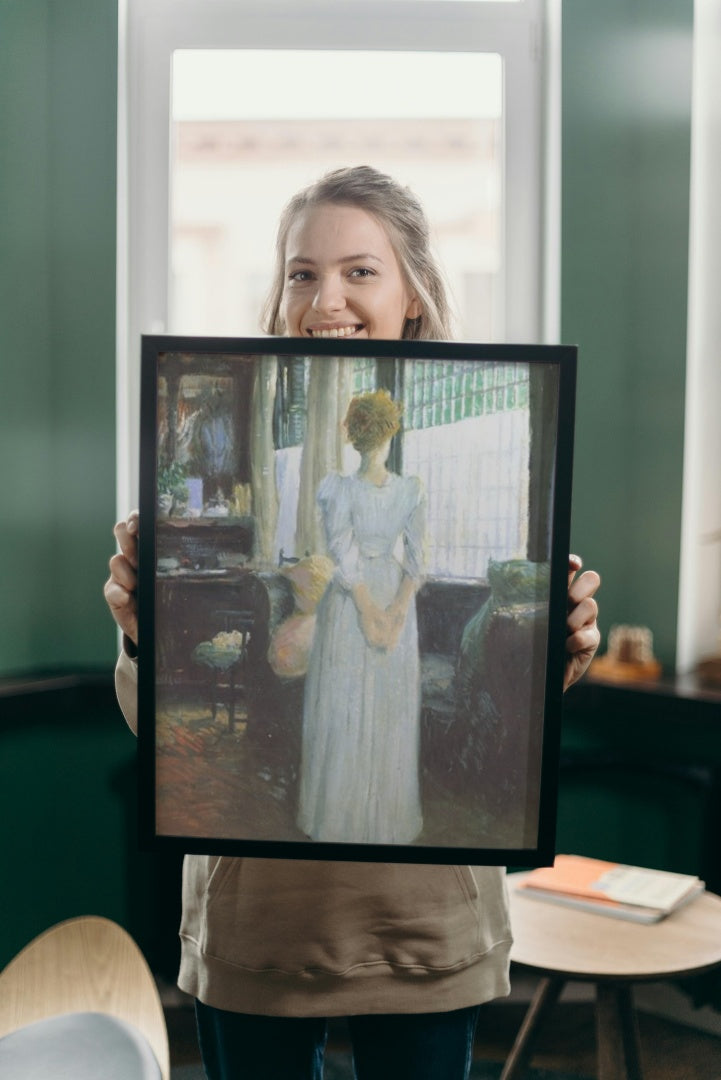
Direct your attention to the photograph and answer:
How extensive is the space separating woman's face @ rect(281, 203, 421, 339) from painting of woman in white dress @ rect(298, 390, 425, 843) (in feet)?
0.69

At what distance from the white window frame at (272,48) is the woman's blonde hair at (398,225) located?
4.64 feet

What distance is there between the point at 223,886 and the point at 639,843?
174cm

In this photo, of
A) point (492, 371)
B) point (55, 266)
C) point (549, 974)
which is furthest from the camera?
point (55, 266)

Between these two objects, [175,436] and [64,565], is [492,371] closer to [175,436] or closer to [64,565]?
[175,436]

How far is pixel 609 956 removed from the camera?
65.9 inches

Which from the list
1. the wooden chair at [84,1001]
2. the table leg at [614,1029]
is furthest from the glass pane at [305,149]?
the wooden chair at [84,1001]

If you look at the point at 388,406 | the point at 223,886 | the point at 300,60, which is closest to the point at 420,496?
the point at 388,406

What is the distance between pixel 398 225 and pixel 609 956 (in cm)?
118

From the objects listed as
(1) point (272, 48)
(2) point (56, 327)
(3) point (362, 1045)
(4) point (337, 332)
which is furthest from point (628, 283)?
(3) point (362, 1045)

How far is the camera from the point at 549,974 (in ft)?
5.35

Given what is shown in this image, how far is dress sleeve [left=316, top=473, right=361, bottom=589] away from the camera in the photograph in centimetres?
94

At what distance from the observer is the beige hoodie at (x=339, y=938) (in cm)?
102

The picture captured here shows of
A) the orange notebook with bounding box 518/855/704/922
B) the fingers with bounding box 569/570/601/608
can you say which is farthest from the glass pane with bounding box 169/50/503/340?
the fingers with bounding box 569/570/601/608

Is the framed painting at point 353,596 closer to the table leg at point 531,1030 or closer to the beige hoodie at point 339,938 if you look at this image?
the beige hoodie at point 339,938
